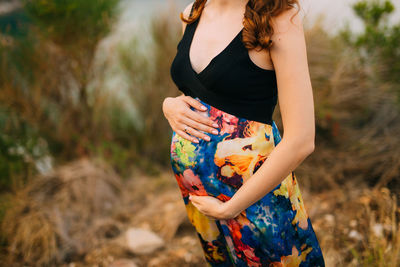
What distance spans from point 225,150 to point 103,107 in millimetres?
2923

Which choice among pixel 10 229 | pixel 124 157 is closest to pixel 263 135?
pixel 10 229

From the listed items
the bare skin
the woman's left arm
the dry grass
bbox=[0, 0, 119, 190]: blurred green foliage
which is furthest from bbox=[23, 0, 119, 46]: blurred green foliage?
the woman's left arm

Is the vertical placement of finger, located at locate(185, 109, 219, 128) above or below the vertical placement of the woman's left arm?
below

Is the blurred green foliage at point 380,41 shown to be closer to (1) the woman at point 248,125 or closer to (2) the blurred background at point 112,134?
Answer: (2) the blurred background at point 112,134

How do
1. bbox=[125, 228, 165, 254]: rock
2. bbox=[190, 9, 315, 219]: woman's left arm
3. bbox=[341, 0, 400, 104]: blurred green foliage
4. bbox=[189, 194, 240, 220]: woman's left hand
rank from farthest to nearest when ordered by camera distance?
1. bbox=[341, 0, 400, 104]: blurred green foliage
2. bbox=[125, 228, 165, 254]: rock
3. bbox=[189, 194, 240, 220]: woman's left hand
4. bbox=[190, 9, 315, 219]: woman's left arm

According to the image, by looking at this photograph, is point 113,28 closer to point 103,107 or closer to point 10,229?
point 103,107

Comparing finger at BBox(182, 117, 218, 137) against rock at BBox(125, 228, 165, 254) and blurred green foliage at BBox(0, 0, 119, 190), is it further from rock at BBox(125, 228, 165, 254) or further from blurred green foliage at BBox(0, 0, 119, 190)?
blurred green foliage at BBox(0, 0, 119, 190)

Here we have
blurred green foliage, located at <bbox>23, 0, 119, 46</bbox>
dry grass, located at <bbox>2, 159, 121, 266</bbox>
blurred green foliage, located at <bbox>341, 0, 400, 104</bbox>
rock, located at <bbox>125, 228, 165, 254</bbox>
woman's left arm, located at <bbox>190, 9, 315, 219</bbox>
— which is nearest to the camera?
woman's left arm, located at <bbox>190, 9, 315, 219</bbox>

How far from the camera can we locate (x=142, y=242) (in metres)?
2.52

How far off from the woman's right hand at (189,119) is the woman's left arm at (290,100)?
24cm

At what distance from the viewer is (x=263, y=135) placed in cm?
105

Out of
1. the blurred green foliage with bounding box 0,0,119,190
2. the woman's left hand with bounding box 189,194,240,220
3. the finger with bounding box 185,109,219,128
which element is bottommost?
the blurred green foliage with bounding box 0,0,119,190

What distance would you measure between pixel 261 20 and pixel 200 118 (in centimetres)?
39

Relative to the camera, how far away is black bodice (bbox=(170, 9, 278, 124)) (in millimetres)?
964
